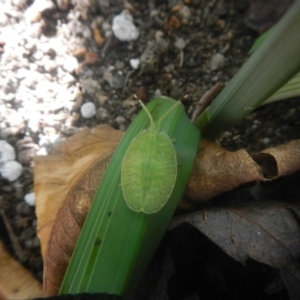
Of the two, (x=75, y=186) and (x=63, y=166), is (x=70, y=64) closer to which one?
(x=63, y=166)

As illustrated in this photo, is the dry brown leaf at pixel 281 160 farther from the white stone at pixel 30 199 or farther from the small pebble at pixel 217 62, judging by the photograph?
the white stone at pixel 30 199

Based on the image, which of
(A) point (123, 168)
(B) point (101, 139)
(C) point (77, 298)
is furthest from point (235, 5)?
(C) point (77, 298)

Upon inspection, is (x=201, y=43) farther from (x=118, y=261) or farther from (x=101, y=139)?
(x=118, y=261)

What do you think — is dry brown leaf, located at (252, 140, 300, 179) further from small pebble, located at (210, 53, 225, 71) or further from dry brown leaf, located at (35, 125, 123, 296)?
small pebble, located at (210, 53, 225, 71)

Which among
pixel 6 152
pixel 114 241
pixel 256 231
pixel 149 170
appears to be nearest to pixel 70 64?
pixel 6 152

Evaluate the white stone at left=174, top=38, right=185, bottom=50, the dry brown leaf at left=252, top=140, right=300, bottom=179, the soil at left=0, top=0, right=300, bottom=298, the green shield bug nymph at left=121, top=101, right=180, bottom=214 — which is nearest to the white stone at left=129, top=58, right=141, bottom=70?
the soil at left=0, top=0, right=300, bottom=298
